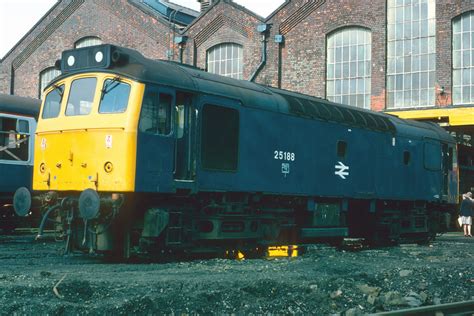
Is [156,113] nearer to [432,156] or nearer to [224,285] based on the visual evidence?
[224,285]

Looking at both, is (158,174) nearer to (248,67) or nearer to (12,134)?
(12,134)

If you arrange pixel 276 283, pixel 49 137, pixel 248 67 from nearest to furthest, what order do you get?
1. pixel 276 283
2. pixel 49 137
3. pixel 248 67

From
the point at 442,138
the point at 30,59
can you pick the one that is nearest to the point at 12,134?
the point at 442,138

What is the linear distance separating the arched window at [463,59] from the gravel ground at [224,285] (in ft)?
45.1

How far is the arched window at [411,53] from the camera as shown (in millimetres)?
25797

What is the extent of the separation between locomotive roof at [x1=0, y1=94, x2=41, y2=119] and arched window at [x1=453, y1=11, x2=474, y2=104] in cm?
1576

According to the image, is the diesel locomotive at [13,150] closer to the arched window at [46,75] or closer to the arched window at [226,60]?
the arched window at [226,60]

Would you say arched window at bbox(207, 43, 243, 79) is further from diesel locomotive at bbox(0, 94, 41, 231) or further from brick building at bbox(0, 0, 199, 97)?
diesel locomotive at bbox(0, 94, 41, 231)

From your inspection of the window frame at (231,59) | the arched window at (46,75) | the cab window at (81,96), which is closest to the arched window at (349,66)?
the window frame at (231,59)

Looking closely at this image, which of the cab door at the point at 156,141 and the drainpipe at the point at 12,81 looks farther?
the drainpipe at the point at 12,81

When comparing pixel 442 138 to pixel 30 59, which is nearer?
pixel 442 138

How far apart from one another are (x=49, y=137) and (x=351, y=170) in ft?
24.9

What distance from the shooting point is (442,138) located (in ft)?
68.4

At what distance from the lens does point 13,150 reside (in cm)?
1670
